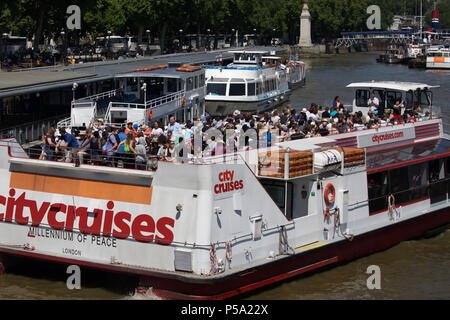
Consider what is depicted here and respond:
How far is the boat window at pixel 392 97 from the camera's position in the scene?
23.2 meters

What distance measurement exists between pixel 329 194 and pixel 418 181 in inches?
162

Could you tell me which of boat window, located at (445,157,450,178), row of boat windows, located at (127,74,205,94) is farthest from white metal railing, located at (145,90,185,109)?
boat window, located at (445,157,450,178)

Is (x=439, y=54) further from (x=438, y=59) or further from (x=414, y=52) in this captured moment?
(x=414, y=52)

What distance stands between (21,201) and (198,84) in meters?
17.1

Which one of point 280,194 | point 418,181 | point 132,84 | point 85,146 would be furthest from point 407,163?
point 132,84

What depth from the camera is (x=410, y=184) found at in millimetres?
18844

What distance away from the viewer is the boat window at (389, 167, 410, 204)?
18.2 meters

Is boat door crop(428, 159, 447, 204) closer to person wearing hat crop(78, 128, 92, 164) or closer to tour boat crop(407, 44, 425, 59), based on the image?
person wearing hat crop(78, 128, 92, 164)

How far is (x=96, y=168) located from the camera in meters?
14.5

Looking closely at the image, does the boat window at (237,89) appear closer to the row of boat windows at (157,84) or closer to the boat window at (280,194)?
the row of boat windows at (157,84)

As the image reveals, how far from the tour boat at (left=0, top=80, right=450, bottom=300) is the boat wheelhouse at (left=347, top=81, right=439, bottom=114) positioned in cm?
618

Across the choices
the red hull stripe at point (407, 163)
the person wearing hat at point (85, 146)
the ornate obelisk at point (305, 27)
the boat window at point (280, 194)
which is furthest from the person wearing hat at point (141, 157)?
the ornate obelisk at point (305, 27)

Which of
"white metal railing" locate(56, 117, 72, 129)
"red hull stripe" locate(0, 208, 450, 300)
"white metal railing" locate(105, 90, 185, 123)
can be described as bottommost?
"red hull stripe" locate(0, 208, 450, 300)

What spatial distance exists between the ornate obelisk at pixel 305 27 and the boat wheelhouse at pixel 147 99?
94882 millimetres
